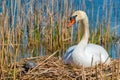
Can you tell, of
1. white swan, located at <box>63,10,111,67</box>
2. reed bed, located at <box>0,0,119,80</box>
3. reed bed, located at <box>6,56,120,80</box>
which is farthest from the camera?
reed bed, located at <box>0,0,119,80</box>

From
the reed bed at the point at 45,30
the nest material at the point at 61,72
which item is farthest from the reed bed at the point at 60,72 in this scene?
the reed bed at the point at 45,30

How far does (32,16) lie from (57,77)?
261 cm

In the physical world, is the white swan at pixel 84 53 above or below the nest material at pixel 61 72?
above

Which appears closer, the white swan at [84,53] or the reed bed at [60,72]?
the reed bed at [60,72]

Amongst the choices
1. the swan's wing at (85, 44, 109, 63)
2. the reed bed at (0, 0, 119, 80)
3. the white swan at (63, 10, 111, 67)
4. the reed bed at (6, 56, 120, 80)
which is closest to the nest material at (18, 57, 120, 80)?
the reed bed at (6, 56, 120, 80)

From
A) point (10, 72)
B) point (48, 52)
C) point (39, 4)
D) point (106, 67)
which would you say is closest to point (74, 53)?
point (106, 67)

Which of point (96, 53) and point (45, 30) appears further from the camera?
point (45, 30)

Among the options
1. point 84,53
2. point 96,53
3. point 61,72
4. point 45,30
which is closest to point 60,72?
point 61,72

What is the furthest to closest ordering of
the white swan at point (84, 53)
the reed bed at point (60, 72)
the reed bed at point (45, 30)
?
the reed bed at point (45, 30)
the white swan at point (84, 53)
the reed bed at point (60, 72)

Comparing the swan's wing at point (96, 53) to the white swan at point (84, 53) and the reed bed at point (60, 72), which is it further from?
the reed bed at point (60, 72)

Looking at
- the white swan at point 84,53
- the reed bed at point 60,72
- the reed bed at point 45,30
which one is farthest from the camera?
the reed bed at point 45,30

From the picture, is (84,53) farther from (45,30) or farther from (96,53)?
(45,30)

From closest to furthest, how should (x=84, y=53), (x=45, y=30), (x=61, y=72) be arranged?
1. (x=61, y=72)
2. (x=84, y=53)
3. (x=45, y=30)

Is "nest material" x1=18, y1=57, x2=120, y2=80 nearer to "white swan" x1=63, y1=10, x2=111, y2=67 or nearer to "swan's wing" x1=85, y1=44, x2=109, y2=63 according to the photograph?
"white swan" x1=63, y1=10, x2=111, y2=67
